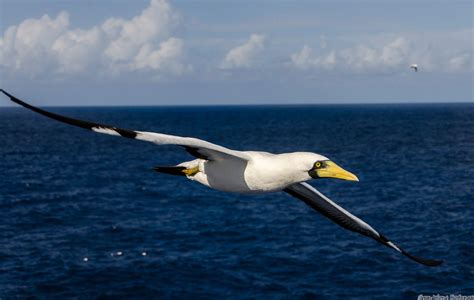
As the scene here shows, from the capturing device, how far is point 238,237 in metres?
64.2

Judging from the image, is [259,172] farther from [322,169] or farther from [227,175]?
[322,169]

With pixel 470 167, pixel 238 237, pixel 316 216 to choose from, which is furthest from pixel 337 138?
pixel 238 237

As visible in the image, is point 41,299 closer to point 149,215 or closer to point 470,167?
point 149,215

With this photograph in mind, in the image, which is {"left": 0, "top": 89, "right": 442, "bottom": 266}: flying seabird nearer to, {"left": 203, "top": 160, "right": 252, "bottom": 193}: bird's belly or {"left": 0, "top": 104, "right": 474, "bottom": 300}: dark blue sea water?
{"left": 203, "top": 160, "right": 252, "bottom": 193}: bird's belly

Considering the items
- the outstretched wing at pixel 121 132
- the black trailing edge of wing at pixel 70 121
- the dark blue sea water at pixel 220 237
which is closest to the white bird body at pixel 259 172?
the outstretched wing at pixel 121 132

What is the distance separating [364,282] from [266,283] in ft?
26.8

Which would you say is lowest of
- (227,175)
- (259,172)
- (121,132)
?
(227,175)

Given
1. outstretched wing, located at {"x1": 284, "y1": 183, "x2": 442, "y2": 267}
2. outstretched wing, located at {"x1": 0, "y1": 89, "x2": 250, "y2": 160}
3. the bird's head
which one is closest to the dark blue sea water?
outstretched wing, located at {"x1": 284, "y1": 183, "x2": 442, "y2": 267}

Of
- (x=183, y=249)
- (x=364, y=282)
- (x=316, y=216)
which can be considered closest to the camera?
(x=364, y=282)

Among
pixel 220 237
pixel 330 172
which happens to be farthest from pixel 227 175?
pixel 220 237

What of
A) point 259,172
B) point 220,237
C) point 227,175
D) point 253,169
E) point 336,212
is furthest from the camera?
point 220,237

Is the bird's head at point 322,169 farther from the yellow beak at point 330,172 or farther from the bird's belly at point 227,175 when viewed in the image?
the bird's belly at point 227,175

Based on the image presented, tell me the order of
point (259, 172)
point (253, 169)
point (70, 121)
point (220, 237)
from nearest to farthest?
point (70, 121) < point (259, 172) < point (253, 169) < point (220, 237)

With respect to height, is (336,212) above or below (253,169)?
below
